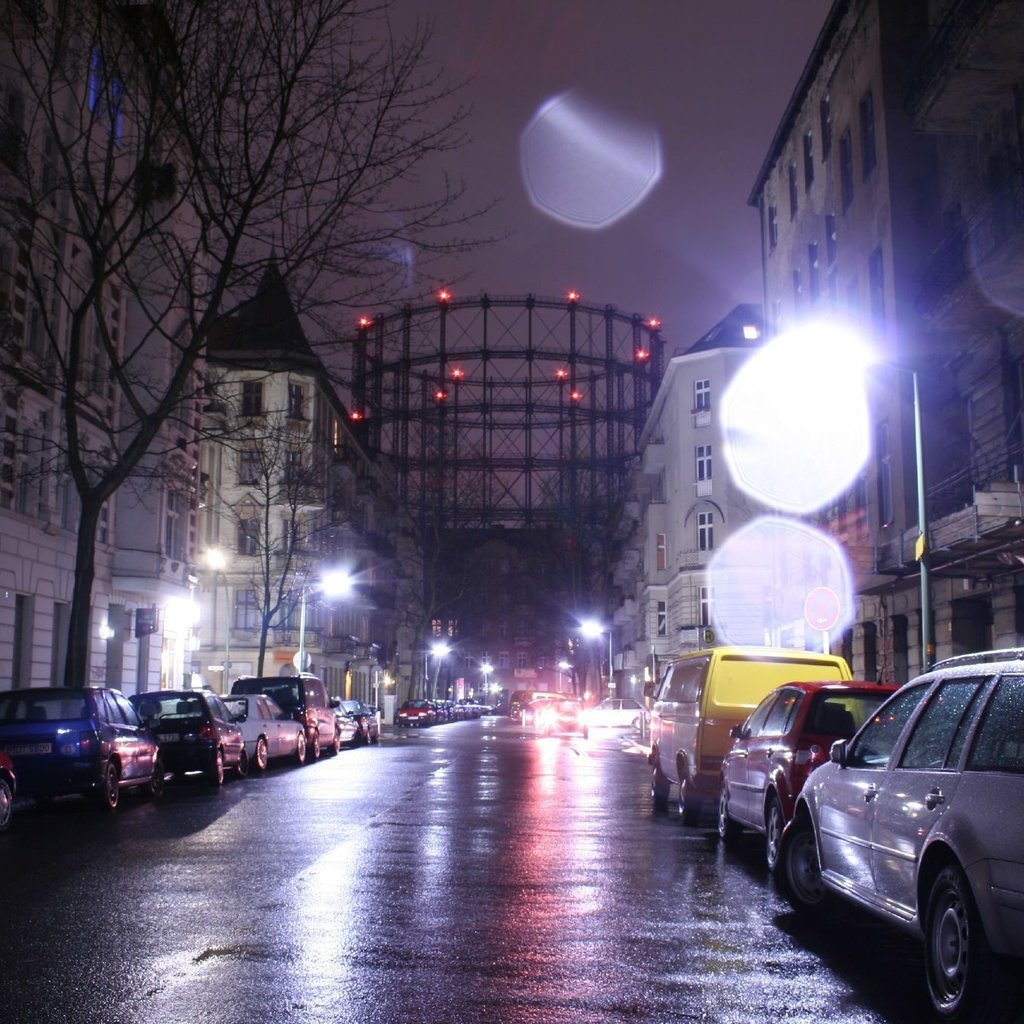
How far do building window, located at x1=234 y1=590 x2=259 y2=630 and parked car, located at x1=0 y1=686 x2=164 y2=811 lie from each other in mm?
51405

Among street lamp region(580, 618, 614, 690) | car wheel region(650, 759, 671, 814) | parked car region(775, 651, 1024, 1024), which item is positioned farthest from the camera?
street lamp region(580, 618, 614, 690)

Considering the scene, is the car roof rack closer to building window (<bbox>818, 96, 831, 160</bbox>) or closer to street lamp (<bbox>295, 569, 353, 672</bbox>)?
building window (<bbox>818, 96, 831, 160</bbox>)

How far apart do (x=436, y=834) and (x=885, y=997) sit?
8.39 metres

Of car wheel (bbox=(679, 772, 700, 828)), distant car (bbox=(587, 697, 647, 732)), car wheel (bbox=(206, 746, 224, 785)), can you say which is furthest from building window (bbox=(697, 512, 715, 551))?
car wheel (bbox=(679, 772, 700, 828))

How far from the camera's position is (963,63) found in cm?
2434

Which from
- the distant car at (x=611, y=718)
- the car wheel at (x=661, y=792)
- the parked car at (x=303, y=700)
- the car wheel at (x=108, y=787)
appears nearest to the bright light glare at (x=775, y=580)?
the distant car at (x=611, y=718)

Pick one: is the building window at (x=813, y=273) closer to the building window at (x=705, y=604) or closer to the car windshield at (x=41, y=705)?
the building window at (x=705, y=604)

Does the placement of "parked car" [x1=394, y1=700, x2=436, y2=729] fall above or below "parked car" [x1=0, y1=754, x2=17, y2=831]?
above

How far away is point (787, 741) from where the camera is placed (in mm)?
11898

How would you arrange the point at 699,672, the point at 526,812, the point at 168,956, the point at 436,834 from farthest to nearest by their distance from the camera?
the point at 526,812, the point at 699,672, the point at 436,834, the point at 168,956

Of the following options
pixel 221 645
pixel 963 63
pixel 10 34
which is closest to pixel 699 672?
pixel 963 63

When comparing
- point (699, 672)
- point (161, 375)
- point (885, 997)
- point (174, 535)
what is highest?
point (161, 375)

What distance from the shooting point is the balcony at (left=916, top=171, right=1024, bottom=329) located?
22578 mm

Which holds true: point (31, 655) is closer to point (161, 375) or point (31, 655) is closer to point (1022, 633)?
point (161, 375)
